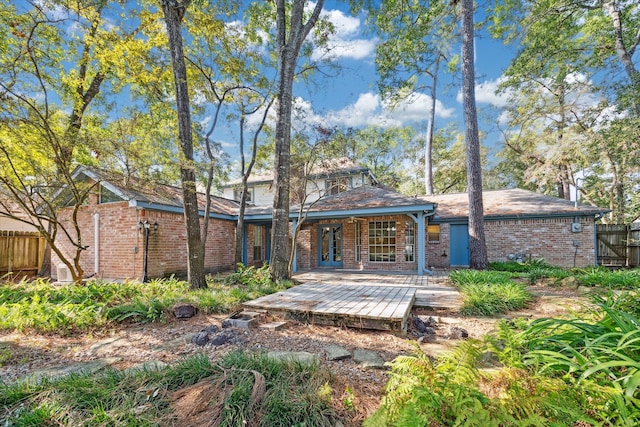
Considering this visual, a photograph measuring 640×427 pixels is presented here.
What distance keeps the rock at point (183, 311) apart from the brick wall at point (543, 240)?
32.8 ft

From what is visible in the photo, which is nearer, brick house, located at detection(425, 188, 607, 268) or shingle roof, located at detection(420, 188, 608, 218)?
brick house, located at detection(425, 188, 607, 268)

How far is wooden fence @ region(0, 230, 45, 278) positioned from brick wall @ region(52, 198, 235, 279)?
48.6 inches

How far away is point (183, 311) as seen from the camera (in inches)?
168

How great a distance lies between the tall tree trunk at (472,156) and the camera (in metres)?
8.52

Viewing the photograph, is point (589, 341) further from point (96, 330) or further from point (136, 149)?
point (136, 149)

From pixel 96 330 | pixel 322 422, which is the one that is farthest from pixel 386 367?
pixel 96 330

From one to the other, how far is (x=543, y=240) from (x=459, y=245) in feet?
A: 9.11

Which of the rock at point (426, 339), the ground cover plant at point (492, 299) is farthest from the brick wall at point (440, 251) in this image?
the rock at point (426, 339)

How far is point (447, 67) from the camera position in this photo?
1466cm

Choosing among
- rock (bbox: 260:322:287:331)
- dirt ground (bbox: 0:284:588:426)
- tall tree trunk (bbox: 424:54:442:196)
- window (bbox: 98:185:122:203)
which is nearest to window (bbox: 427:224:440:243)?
tall tree trunk (bbox: 424:54:442:196)

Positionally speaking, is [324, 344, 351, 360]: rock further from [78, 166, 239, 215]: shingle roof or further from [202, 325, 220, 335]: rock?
[78, 166, 239, 215]: shingle roof

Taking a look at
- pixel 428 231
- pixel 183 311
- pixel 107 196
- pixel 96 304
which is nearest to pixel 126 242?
pixel 107 196

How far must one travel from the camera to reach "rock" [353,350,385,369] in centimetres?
263

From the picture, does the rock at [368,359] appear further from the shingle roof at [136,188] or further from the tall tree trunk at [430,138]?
the tall tree trunk at [430,138]
